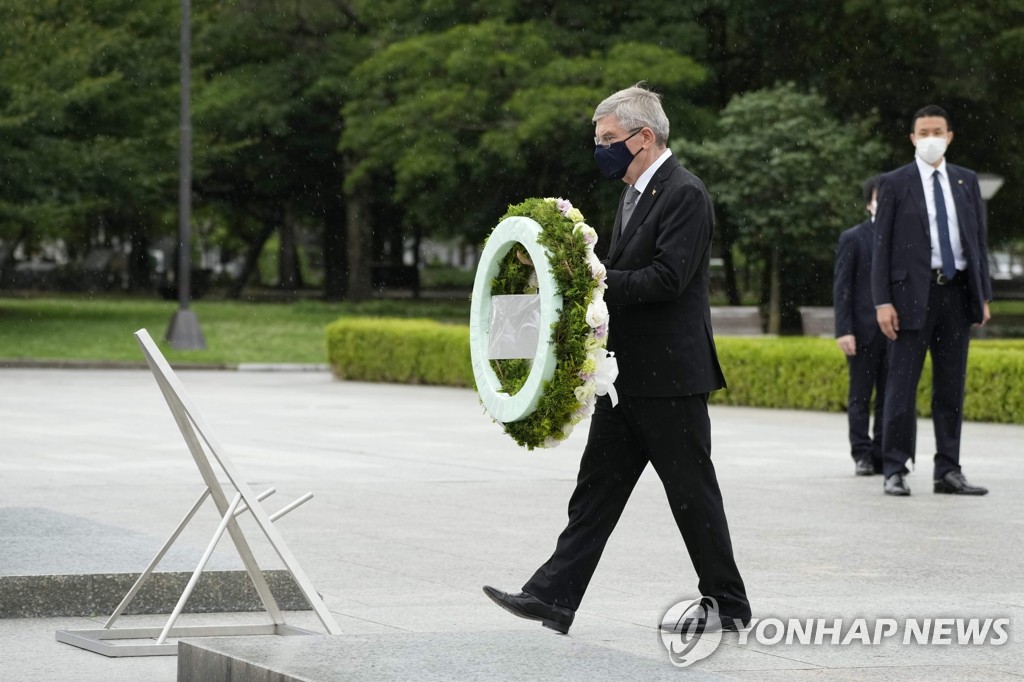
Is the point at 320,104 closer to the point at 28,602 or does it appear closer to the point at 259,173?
the point at 259,173

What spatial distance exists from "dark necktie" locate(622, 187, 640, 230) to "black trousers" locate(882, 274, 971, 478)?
4.34 meters

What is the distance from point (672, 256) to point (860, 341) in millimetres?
6385

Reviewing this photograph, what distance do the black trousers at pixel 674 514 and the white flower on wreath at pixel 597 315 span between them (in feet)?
1.30

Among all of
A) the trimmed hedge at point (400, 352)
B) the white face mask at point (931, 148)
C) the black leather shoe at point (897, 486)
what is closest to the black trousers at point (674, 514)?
the black leather shoe at point (897, 486)

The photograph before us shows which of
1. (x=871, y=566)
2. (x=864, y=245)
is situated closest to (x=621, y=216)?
(x=871, y=566)

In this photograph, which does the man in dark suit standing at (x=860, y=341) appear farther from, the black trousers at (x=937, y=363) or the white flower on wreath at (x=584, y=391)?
the white flower on wreath at (x=584, y=391)

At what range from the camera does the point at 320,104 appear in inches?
1922

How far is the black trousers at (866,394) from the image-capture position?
1175 cm

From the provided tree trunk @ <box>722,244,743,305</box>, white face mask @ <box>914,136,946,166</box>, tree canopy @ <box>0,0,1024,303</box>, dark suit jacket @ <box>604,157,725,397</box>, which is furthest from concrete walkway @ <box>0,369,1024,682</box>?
tree trunk @ <box>722,244,743,305</box>

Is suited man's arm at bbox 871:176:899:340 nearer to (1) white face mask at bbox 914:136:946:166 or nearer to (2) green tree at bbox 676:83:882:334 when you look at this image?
(1) white face mask at bbox 914:136:946:166

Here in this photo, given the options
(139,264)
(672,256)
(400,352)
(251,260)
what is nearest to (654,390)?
(672,256)

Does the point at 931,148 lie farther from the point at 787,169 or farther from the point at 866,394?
the point at 787,169

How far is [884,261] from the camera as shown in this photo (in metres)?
10.1

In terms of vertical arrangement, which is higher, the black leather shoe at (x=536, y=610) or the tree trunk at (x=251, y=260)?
the tree trunk at (x=251, y=260)
